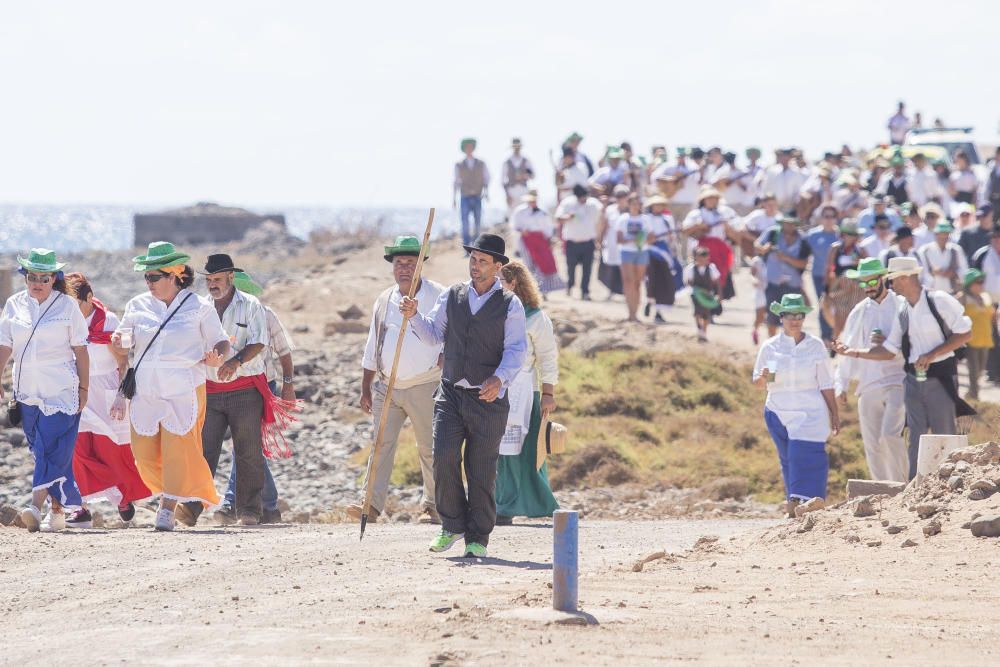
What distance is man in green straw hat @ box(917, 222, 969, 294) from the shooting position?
2156cm

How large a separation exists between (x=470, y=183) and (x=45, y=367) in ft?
55.6

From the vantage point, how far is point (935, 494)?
11703mm

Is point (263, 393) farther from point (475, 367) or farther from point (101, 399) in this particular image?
point (475, 367)

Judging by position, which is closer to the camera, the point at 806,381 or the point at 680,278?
the point at 806,381

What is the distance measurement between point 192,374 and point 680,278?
50.1ft

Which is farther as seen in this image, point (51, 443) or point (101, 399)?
point (101, 399)

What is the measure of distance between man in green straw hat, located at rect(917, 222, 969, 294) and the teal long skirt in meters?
9.43

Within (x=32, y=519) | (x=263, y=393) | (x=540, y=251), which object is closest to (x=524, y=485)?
(x=263, y=393)

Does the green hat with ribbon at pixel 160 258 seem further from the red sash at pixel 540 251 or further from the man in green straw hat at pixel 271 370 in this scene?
the red sash at pixel 540 251

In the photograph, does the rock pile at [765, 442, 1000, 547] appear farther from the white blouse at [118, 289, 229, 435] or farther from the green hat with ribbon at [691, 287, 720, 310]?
the green hat with ribbon at [691, 287, 720, 310]

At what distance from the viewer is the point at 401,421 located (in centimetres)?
1327

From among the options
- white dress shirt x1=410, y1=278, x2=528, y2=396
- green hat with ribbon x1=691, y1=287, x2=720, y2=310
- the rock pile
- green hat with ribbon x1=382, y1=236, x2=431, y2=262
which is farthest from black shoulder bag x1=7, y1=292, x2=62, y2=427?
green hat with ribbon x1=691, y1=287, x2=720, y2=310

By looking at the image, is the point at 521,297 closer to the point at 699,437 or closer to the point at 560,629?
the point at 560,629

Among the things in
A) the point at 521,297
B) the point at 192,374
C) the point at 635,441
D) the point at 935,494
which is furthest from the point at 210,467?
the point at 635,441
